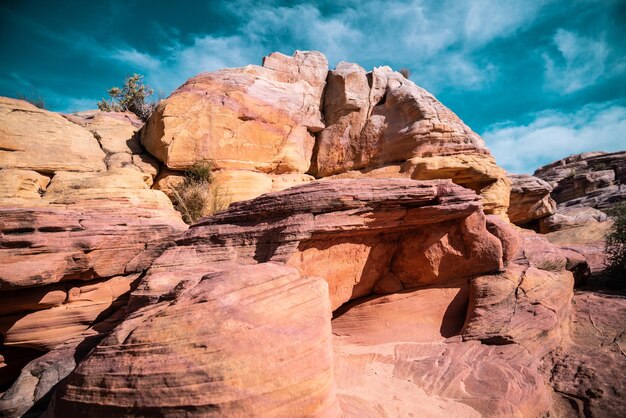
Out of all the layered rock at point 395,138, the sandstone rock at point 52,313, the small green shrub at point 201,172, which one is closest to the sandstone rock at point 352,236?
the sandstone rock at point 52,313

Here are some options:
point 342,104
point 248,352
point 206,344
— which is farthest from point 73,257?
point 342,104

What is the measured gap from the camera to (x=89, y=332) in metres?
4.96

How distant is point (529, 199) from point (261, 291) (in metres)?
18.3

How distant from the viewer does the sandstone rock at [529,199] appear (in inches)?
624

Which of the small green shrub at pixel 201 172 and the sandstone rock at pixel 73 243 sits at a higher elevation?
the small green shrub at pixel 201 172

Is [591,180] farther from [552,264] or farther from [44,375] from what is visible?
[44,375]

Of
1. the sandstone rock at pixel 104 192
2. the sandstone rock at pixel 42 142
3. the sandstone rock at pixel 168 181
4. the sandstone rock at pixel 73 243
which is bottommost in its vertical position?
the sandstone rock at pixel 73 243

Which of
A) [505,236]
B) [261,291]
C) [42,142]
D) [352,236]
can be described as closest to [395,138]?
[505,236]

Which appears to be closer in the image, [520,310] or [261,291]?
[261,291]

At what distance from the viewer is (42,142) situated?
25.3 feet

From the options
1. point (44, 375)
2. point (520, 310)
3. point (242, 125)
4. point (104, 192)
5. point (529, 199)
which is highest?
point (242, 125)

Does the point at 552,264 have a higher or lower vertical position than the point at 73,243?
lower

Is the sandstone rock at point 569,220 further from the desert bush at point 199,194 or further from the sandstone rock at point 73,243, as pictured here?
the sandstone rock at point 73,243

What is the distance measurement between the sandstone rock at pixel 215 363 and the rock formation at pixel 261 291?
2cm
